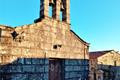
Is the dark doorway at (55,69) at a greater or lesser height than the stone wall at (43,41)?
lesser

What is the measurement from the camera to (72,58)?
1181cm

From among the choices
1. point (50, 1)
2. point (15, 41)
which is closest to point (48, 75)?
point (15, 41)

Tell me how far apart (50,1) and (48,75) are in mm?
4048

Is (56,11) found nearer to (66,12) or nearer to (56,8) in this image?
(56,8)

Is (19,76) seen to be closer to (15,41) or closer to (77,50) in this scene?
(15,41)

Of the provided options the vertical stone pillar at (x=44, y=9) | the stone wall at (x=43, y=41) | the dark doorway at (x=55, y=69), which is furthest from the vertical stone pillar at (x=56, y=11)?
the dark doorway at (x=55, y=69)

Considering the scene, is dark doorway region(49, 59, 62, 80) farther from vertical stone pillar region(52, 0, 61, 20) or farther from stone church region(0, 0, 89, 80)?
vertical stone pillar region(52, 0, 61, 20)

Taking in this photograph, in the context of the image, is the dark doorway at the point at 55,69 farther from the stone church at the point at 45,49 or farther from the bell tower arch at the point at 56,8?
the bell tower arch at the point at 56,8

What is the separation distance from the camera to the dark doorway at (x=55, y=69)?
34.2ft

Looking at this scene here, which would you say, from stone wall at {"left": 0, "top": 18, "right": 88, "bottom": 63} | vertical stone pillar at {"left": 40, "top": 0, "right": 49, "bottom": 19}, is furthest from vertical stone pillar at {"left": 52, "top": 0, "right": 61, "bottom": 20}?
vertical stone pillar at {"left": 40, "top": 0, "right": 49, "bottom": 19}

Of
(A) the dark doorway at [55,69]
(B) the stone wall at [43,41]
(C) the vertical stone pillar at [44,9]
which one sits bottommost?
(A) the dark doorway at [55,69]

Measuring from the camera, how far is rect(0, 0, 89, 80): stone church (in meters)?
8.46

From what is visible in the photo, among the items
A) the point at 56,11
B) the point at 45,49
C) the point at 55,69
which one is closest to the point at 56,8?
the point at 56,11

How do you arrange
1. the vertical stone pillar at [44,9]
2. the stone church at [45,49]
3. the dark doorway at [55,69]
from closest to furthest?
the stone church at [45,49]
the vertical stone pillar at [44,9]
the dark doorway at [55,69]
